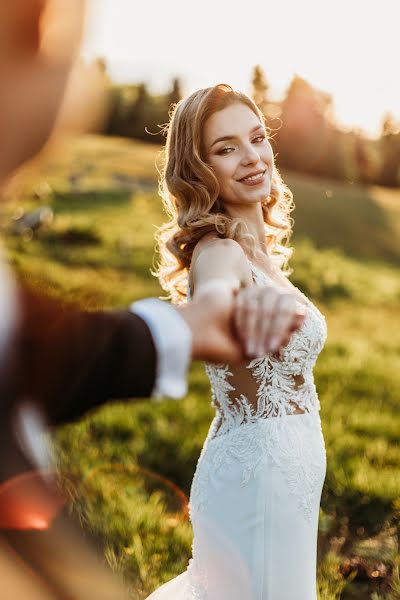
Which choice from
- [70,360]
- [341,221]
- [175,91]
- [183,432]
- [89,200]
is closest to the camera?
[70,360]

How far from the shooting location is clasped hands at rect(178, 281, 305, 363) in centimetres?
135

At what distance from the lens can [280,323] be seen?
1415mm

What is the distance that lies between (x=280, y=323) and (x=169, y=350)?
0.29 meters

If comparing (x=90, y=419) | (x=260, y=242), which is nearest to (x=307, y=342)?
(x=260, y=242)

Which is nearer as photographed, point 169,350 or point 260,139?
point 169,350

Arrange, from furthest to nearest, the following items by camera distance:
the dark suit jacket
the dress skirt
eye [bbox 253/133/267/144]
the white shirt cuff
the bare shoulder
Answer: eye [bbox 253/133/267/144] → the dress skirt → the bare shoulder → the white shirt cuff → the dark suit jacket

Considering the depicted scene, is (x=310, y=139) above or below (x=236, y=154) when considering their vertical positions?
below

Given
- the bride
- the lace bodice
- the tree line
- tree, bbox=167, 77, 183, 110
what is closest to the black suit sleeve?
the bride

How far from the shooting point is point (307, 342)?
2.76 meters

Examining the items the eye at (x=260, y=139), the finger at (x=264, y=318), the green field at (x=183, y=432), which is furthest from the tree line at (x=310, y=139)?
the finger at (x=264, y=318)

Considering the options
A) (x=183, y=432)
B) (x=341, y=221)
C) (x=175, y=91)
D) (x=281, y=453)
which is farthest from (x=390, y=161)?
(x=281, y=453)

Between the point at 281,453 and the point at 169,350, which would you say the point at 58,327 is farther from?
the point at 281,453

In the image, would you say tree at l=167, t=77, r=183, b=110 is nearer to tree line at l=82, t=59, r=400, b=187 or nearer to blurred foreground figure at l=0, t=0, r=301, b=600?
tree line at l=82, t=59, r=400, b=187

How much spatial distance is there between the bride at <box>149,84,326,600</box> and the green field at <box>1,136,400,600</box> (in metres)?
0.63
